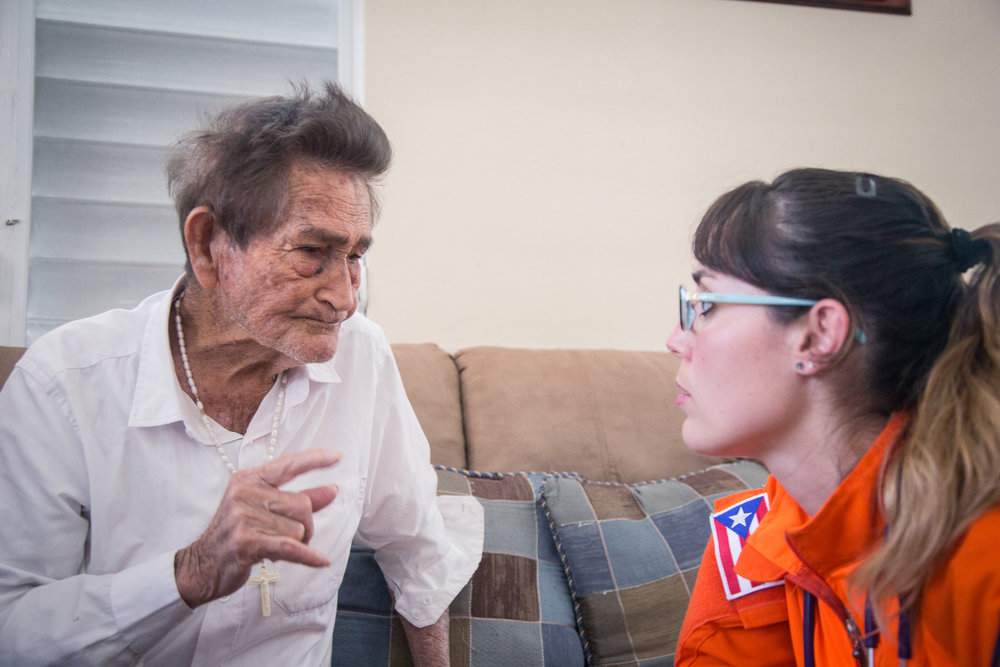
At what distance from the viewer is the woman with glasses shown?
0.81m

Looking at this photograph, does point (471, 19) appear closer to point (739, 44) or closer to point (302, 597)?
point (739, 44)

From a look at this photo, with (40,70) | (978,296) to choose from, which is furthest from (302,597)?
(40,70)

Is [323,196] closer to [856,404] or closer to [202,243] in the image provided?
[202,243]

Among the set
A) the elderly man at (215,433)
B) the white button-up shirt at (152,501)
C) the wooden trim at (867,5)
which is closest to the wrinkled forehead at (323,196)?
the elderly man at (215,433)

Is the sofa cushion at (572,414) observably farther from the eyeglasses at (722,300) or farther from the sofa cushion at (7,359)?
the sofa cushion at (7,359)

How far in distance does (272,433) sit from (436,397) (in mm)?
648

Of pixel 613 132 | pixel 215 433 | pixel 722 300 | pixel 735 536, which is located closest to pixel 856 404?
pixel 722 300

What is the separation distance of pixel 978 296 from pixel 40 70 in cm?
239

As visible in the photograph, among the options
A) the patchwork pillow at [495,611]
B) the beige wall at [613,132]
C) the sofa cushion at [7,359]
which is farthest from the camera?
the beige wall at [613,132]

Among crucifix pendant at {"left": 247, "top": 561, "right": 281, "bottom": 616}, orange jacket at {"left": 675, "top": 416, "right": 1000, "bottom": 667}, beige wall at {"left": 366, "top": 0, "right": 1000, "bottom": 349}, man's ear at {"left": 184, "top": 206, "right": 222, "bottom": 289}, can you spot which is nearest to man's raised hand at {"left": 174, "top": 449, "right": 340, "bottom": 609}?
crucifix pendant at {"left": 247, "top": 561, "right": 281, "bottom": 616}

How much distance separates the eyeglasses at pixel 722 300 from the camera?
36.1 inches

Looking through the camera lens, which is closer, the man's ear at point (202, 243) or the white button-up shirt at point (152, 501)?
the white button-up shirt at point (152, 501)

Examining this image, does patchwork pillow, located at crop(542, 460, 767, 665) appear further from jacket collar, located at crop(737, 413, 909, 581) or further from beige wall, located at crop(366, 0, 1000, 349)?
beige wall, located at crop(366, 0, 1000, 349)

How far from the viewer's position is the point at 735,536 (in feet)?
3.69
